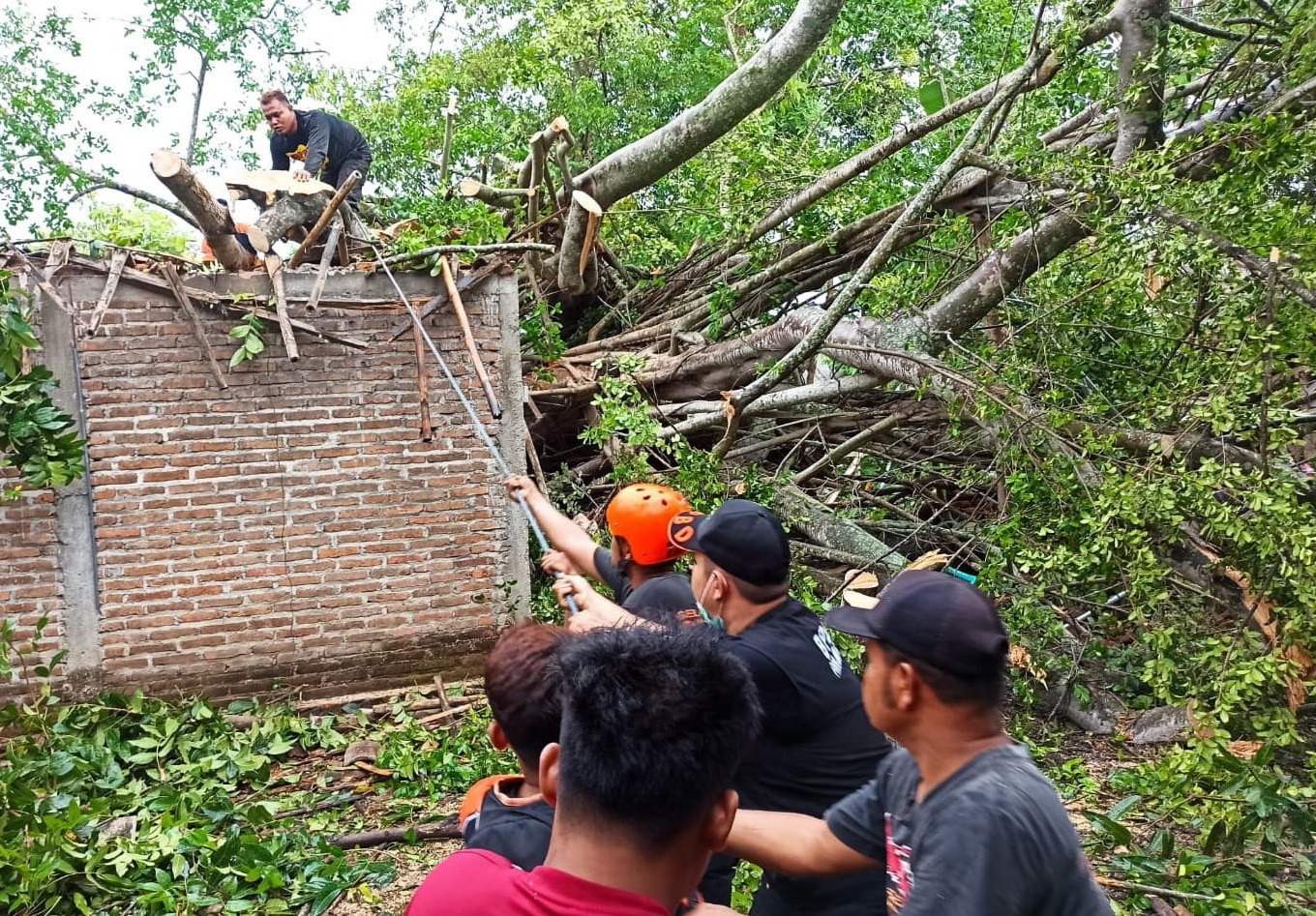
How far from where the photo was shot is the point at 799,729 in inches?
88.0

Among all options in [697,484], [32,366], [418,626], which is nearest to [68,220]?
[32,366]

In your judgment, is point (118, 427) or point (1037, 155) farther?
point (118, 427)

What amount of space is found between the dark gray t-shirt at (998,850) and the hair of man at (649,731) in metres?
0.35

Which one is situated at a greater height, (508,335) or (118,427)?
(508,335)

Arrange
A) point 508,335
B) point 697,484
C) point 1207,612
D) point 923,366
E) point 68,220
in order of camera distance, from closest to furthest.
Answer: point 1207,612
point 923,366
point 697,484
point 508,335
point 68,220

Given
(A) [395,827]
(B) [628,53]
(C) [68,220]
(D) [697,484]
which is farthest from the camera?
(C) [68,220]

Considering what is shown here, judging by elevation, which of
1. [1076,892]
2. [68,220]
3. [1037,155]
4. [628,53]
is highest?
[628,53]

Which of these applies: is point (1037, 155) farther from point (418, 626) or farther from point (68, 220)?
point (68, 220)

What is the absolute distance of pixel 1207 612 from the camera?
13.5 ft

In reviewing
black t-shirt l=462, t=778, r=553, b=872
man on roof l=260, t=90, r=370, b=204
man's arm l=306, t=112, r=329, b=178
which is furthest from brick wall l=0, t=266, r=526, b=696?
black t-shirt l=462, t=778, r=553, b=872

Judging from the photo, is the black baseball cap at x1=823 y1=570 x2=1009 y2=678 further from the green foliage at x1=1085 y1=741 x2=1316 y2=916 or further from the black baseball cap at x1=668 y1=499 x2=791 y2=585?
the green foliage at x1=1085 y1=741 x2=1316 y2=916

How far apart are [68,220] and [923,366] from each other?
605 inches

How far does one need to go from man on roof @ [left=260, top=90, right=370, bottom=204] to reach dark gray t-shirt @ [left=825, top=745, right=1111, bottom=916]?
6388 mm

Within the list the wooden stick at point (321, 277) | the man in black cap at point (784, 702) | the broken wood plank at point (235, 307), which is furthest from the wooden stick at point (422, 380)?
the man in black cap at point (784, 702)
